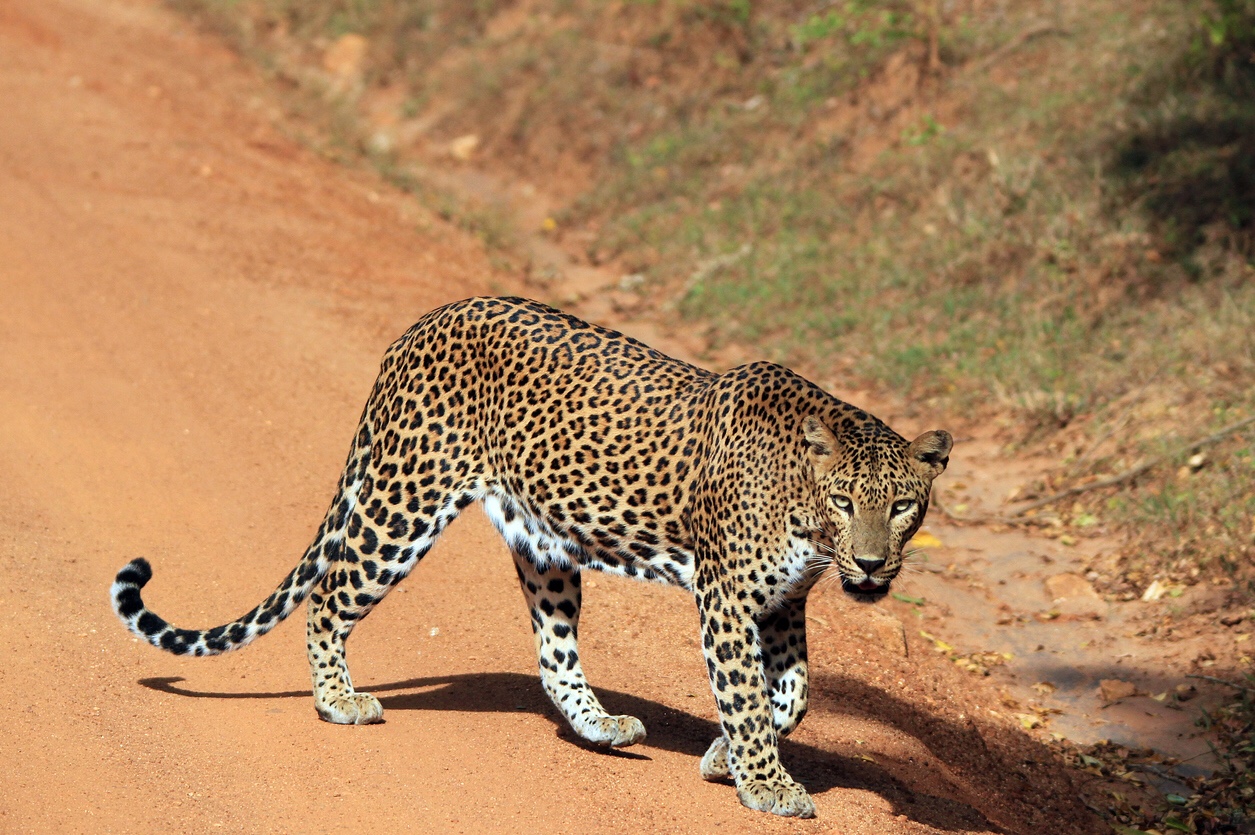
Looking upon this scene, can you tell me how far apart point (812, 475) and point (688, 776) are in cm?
156

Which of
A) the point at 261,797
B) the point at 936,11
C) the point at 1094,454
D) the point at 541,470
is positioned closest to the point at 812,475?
the point at 541,470

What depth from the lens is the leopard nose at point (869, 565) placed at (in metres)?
5.55

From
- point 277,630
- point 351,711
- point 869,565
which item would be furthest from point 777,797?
point 277,630

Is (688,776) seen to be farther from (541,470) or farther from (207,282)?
(207,282)

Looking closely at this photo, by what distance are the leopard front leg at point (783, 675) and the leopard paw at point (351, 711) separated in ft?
5.01

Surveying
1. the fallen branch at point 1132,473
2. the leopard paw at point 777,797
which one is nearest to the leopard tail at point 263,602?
the leopard paw at point 777,797

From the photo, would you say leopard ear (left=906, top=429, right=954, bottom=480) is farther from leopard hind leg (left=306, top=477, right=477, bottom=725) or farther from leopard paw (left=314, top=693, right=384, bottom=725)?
leopard paw (left=314, top=693, right=384, bottom=725)

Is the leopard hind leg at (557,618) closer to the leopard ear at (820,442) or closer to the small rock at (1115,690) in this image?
the leopard ear at (820,442)

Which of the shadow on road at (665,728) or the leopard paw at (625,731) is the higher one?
the leopard paw at (625,731)

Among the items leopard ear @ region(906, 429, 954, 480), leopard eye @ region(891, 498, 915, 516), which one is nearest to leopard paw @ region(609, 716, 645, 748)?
leopard eye @ region(891, 498, 915, 516)

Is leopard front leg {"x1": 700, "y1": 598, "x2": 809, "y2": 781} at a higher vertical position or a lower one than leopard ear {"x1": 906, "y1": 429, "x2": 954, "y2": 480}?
lower

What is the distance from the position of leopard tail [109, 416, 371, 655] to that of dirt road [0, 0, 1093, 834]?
314 mm

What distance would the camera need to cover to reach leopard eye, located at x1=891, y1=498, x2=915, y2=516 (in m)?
5.73

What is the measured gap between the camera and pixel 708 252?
1488 cm
